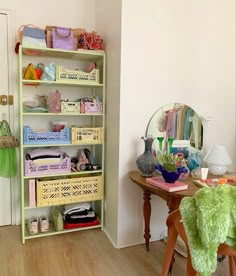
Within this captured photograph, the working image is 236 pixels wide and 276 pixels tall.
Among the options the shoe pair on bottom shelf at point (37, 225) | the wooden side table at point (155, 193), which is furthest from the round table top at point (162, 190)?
the shoe pair on bottom shelf at point (37, 225)

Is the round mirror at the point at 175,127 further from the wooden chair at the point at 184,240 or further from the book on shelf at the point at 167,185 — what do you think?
the wooden chair at the point at 184,240

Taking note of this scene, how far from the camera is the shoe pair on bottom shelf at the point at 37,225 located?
2.34 m

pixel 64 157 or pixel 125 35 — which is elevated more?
pixel 125 35

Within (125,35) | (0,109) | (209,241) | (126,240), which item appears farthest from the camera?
(0,109)

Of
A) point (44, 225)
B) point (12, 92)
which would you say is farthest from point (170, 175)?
point (12, 92)

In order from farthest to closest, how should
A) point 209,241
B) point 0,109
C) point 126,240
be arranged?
point 0,109, point 126,240, point 209,241

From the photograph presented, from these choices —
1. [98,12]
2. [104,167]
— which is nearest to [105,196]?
[104,167]

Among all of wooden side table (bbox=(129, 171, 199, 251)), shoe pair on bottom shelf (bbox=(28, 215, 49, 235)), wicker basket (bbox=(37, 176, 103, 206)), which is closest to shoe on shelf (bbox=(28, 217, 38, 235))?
shoe pair on bottom shelf (bbox=(28, 215, 49, 235))

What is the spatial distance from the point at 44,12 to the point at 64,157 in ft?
4.38

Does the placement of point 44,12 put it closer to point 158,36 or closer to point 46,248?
point 158,36

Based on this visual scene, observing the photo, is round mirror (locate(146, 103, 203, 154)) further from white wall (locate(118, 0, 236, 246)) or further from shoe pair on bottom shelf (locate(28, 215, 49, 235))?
shoe pair on bottom shelf (locate(28, 215, 49, 235))

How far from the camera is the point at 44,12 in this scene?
Answer: 2.45 metres

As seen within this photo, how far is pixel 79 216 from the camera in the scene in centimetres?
249

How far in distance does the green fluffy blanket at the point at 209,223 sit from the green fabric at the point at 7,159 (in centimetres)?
173
